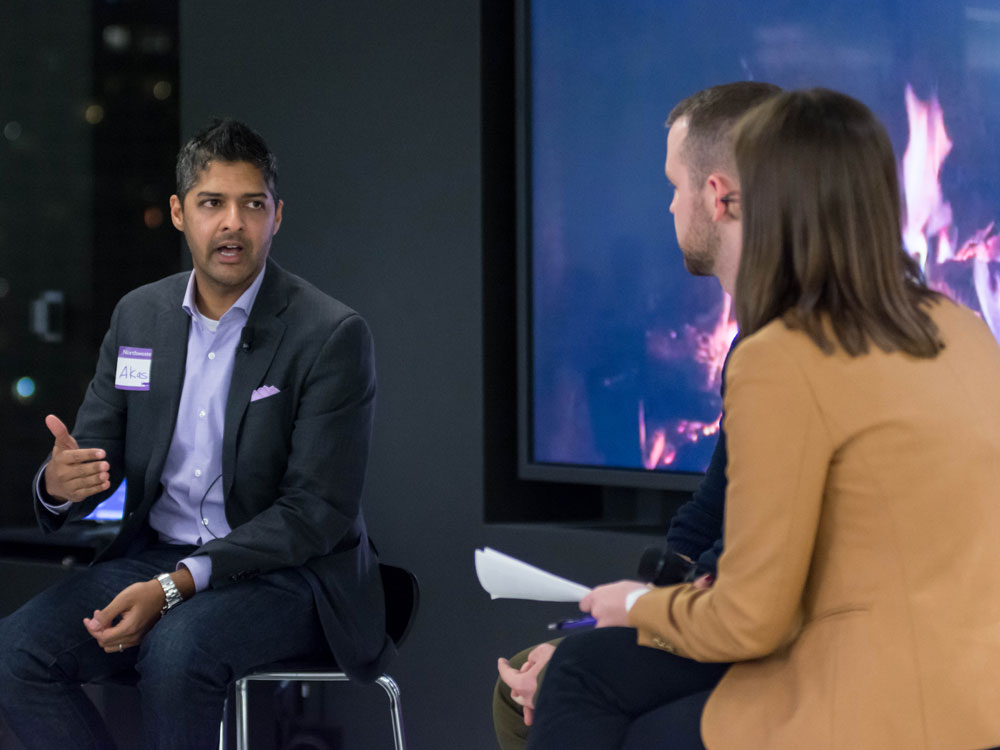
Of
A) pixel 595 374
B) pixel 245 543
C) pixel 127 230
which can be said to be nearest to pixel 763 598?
pixel 245 543

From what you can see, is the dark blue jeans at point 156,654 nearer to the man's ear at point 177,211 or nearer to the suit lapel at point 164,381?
the suit lapel at point 164,381

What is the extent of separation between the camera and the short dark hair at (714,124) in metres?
1.68

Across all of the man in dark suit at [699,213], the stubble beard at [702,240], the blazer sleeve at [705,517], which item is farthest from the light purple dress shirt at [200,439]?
the stubble beard at [702,240]

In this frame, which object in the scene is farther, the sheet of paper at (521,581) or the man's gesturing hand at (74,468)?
the man's gesturing hand at (74,468)

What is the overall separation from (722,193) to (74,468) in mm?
1297

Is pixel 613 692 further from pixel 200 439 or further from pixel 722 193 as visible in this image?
pixel 200 439

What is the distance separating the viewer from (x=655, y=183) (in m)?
2.73

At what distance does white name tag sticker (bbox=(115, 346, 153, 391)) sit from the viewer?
237 cm

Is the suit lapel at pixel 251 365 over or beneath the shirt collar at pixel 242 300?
beneath

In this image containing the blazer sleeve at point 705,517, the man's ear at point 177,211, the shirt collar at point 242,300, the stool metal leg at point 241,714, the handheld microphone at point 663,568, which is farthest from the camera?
the man's ear at point 177,211

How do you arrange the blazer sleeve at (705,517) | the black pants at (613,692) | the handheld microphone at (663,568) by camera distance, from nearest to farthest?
1. the black pants at (613,692)
2. the handheld microphone at (663,568)
3. the blazer sleeve at (705,517)

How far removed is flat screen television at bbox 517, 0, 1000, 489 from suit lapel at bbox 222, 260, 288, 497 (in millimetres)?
812

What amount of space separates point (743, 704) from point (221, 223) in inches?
60.0

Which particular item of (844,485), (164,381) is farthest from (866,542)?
(164,381)
